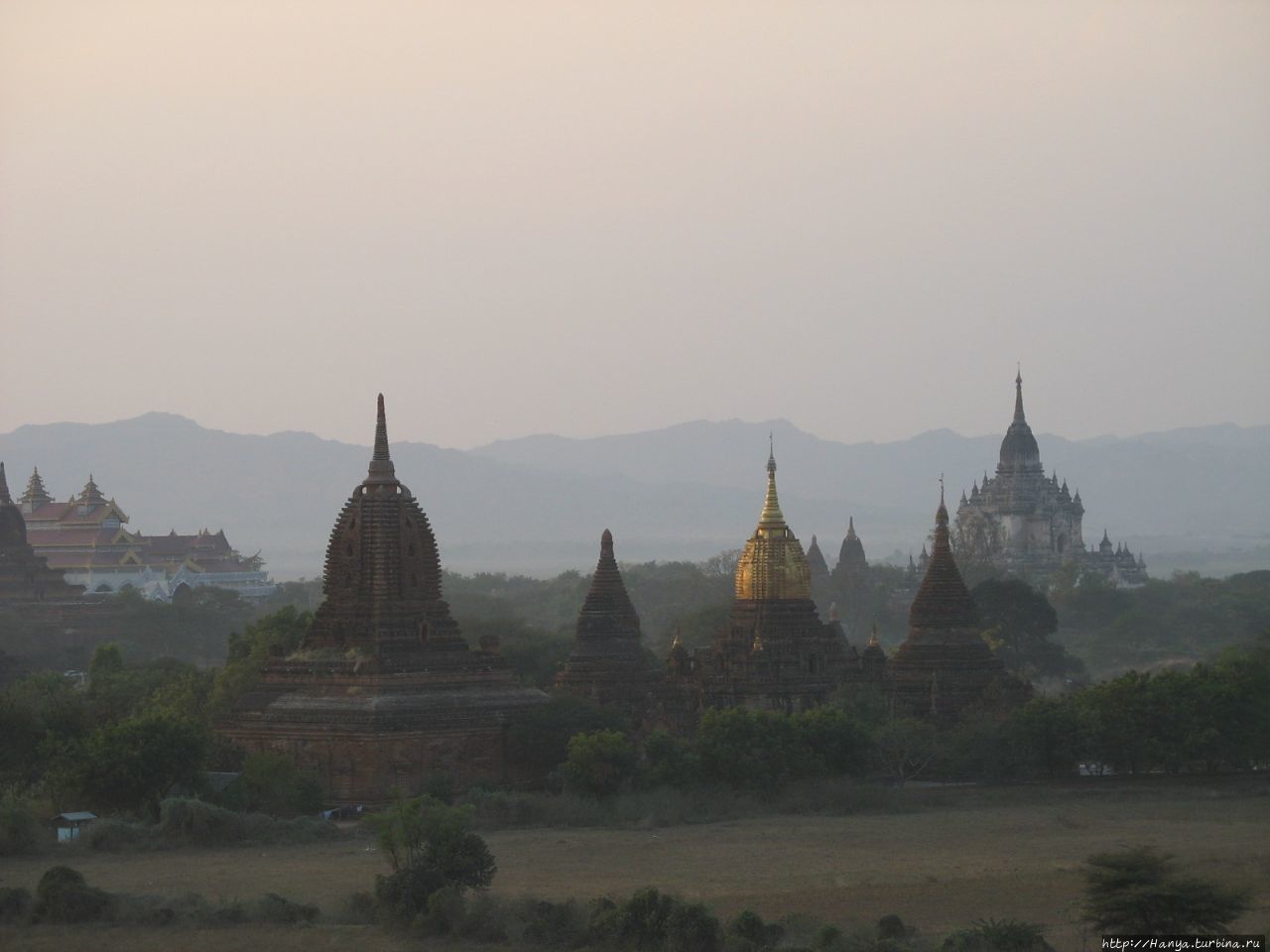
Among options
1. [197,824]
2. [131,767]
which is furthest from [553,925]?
[131,767]

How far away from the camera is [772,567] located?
7256 cm

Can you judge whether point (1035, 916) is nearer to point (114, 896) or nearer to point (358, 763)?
point (114, 896)

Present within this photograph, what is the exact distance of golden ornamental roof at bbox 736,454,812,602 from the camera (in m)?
72.2

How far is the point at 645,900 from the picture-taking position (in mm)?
37562

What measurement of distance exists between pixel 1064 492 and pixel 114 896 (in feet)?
425

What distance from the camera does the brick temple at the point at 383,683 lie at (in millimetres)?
56000

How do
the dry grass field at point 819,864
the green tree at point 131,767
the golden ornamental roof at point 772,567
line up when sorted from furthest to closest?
the golden ornamental roof at point 772,567 < the green tree at point 131,767 < the dry grass field at point 819,864

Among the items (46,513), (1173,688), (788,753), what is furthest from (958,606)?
(46,513)

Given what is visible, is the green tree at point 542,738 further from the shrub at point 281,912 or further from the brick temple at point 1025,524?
the brick temple at point 1025,524

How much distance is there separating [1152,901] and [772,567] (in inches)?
1523

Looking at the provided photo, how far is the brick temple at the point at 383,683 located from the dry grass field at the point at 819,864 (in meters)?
5.56

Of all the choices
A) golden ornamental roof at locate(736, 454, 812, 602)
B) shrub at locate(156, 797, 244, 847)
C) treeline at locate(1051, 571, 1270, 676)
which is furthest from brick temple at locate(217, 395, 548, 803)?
treeline at locate(1051, 571, 1270, 676)

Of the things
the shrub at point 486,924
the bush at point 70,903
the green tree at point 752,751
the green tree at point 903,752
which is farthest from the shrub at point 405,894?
the green tree at point 903,752

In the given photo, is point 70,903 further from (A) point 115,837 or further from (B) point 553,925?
(A) point 115,837
